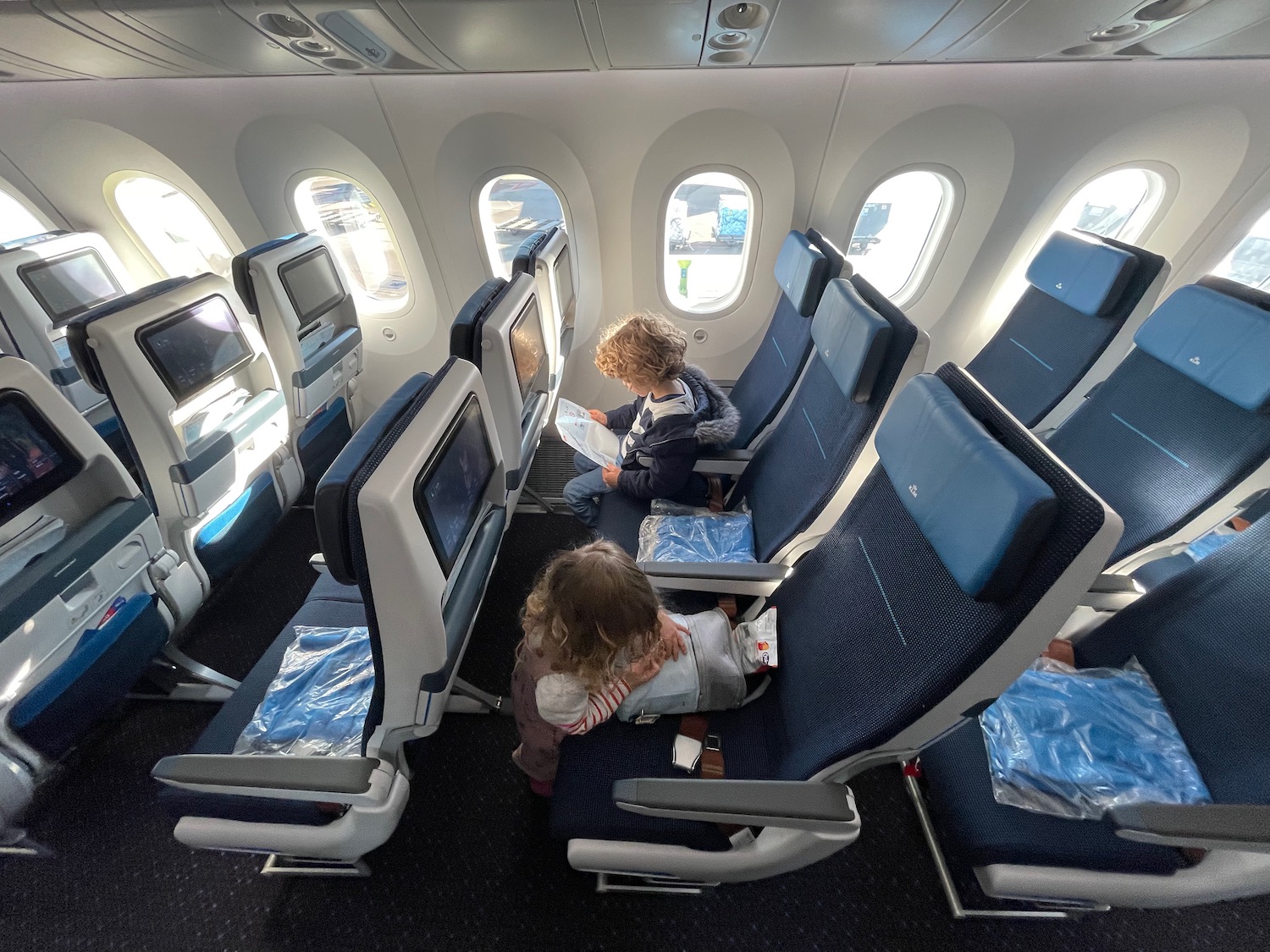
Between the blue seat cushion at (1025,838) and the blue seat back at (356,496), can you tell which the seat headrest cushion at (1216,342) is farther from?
the blue seat back at (356,496)

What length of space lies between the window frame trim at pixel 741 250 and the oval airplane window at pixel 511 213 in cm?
58

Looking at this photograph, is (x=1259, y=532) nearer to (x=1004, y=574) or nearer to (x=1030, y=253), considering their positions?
(x=1004, y=574)

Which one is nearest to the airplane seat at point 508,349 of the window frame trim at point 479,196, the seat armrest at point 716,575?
the seat armrest at point 716,575

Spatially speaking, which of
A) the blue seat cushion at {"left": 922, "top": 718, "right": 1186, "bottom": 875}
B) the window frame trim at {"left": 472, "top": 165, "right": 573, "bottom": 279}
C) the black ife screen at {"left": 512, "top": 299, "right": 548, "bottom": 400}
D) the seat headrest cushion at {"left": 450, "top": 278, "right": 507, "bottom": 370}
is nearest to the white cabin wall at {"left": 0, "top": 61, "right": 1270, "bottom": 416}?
the window frame trim at {"left": 472, "top": 165, "right": 573, "bottom": 279}

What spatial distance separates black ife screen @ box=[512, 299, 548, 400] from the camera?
1792 mm

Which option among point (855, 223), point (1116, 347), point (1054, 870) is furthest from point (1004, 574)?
point (855, 223)

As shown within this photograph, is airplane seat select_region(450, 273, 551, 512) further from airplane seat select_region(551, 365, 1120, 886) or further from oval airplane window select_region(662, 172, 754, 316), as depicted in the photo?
oval airplane window select_region(662, 172, 754, 316)

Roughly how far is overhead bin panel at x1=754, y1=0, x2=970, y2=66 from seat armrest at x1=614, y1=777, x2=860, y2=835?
2052 millimetres

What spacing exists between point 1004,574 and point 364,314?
4.04m

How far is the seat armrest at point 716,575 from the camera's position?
5.19ft

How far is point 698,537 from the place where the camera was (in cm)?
200

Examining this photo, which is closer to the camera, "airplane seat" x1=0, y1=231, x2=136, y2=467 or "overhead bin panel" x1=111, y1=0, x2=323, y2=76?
"overhead bin panel" x1=111, y1=0, x2=323, y2=76

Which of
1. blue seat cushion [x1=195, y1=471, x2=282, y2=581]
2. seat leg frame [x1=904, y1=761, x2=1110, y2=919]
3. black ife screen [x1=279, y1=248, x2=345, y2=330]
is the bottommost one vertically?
seat leg frame [x1=904, y1=761, x2=1110, y2=919]

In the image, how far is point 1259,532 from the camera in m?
1.24
